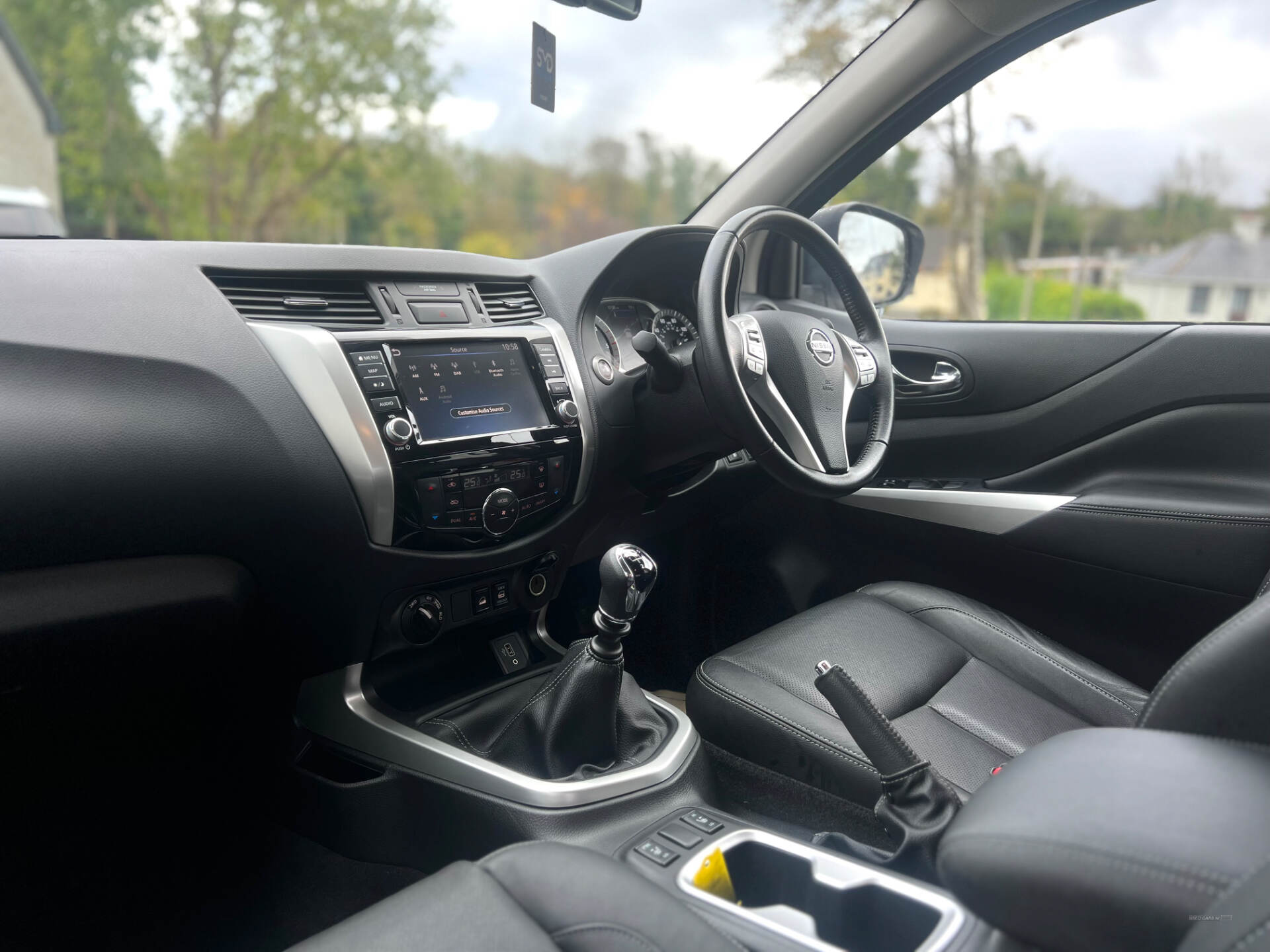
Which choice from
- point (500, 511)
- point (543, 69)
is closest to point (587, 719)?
point (500, 511)

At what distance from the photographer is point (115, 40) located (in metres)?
11.2

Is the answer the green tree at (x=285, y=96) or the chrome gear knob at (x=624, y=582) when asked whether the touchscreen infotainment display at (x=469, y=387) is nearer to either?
the chrome gear knob at (x=624, y=582)

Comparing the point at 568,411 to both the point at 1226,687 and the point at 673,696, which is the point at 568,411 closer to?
the point at 673,696

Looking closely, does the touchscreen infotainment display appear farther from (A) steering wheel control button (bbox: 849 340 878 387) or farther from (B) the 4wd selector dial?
(A) steering wheel control button (bbox: 849 340 878 387)

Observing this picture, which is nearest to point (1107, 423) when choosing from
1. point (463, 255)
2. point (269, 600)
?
point (463, 255)

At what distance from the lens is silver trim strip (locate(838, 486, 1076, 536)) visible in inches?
80.4

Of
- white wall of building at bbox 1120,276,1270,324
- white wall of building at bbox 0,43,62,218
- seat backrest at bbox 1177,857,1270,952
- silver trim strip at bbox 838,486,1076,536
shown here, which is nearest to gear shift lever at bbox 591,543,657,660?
silver trim strip at bbox 838,486,1076,536

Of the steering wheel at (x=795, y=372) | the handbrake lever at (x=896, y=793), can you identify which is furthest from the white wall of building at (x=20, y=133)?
the handbrake lever at (x=896, y=793)

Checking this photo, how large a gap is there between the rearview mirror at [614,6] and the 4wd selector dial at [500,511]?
846 millimetres

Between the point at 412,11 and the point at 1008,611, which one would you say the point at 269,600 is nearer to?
the point at 1008,611

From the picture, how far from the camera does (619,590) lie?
1.45m

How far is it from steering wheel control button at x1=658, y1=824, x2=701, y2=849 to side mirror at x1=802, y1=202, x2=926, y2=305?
4.17ft

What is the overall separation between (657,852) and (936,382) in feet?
4.45

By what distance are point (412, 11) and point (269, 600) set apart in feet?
41.4
